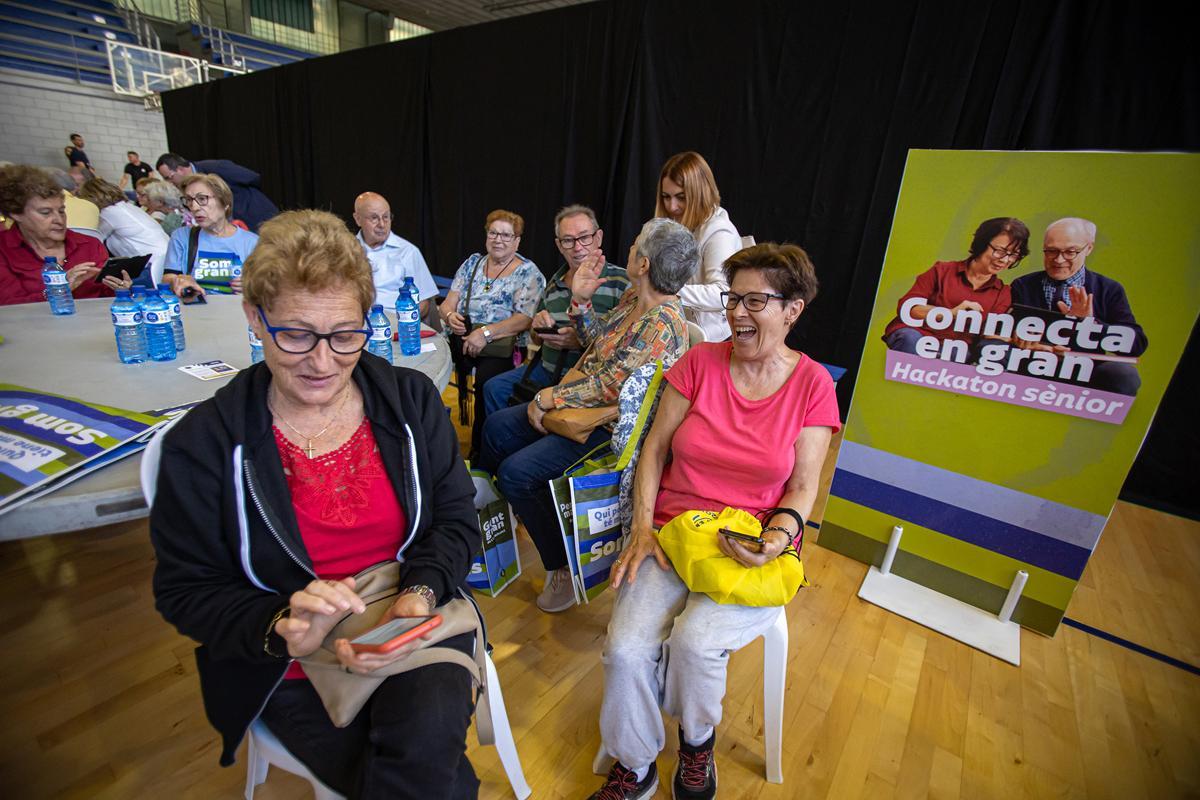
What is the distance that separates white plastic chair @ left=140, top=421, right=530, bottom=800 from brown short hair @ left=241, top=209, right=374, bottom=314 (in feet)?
0.98

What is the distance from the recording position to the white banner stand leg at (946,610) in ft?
6.33

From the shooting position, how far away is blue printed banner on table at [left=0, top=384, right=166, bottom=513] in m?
0.90

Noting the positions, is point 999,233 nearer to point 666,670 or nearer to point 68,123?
point 666,670

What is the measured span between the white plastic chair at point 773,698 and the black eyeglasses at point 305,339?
44.6 inches

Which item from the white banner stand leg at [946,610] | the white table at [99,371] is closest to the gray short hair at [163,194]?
the white table at [99,371]

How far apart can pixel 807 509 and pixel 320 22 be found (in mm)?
16398

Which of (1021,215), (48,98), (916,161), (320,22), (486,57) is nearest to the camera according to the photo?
(1021,215)

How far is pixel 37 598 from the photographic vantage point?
1.84 m

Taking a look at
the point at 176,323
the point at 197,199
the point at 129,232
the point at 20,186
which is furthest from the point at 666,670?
the point at 129,232

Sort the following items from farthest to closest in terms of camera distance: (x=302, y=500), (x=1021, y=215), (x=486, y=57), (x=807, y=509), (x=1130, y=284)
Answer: (x=486, y=57) → (x=1021, y=215) → (x=1130, y=284) → (x=807, y=509) → (x=302, y=500)

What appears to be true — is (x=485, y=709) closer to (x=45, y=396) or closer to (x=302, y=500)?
(x=302, y=500)

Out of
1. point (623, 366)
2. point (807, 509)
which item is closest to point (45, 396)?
point (623, 366)

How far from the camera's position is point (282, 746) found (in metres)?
0.95

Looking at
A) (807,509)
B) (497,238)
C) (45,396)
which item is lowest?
(807,509)
